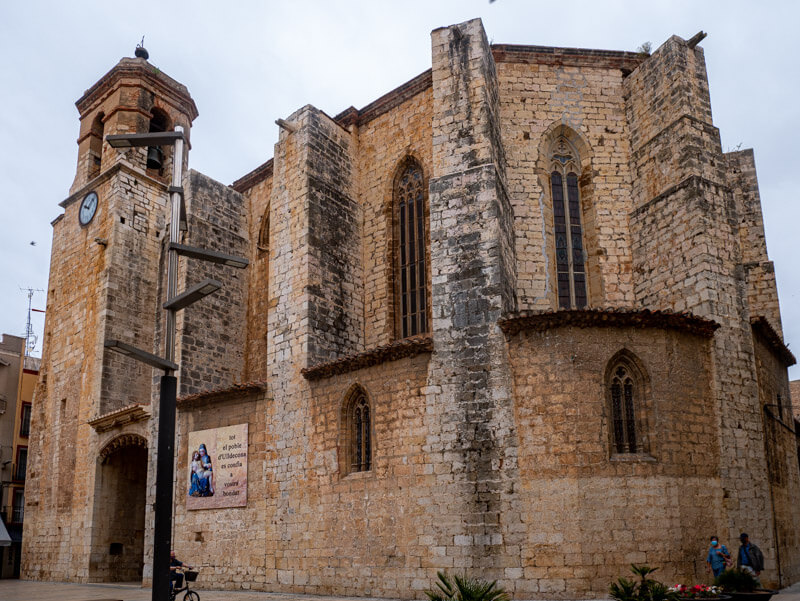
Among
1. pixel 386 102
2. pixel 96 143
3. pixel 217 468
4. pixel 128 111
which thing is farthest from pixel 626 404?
pixel 96 143

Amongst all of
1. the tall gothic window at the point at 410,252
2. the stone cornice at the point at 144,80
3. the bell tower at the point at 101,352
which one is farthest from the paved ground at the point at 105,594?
the stone cornice at the point at 144,80

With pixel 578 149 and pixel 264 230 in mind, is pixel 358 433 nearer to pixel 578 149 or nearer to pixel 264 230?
pixel 578 149

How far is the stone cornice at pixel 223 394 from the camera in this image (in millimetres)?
14016

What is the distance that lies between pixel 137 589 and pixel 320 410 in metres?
5.94

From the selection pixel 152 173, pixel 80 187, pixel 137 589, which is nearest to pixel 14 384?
pixel 80 187

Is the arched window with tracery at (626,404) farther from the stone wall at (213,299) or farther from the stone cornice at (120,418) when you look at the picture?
the stone cornice at (120,418)

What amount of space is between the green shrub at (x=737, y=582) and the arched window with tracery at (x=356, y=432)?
582cm

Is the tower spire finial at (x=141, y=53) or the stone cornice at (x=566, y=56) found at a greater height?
the tower spire finial at (x=141, y=53)

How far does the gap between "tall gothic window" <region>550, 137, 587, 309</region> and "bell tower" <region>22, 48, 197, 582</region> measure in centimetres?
944

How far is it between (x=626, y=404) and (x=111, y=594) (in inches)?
392

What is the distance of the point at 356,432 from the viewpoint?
12.6m

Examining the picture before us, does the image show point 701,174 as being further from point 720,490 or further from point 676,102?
point 720,490

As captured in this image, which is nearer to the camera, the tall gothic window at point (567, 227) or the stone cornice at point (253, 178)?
the tall gothic window at point (567, 227)

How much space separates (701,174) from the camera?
12695 mm
